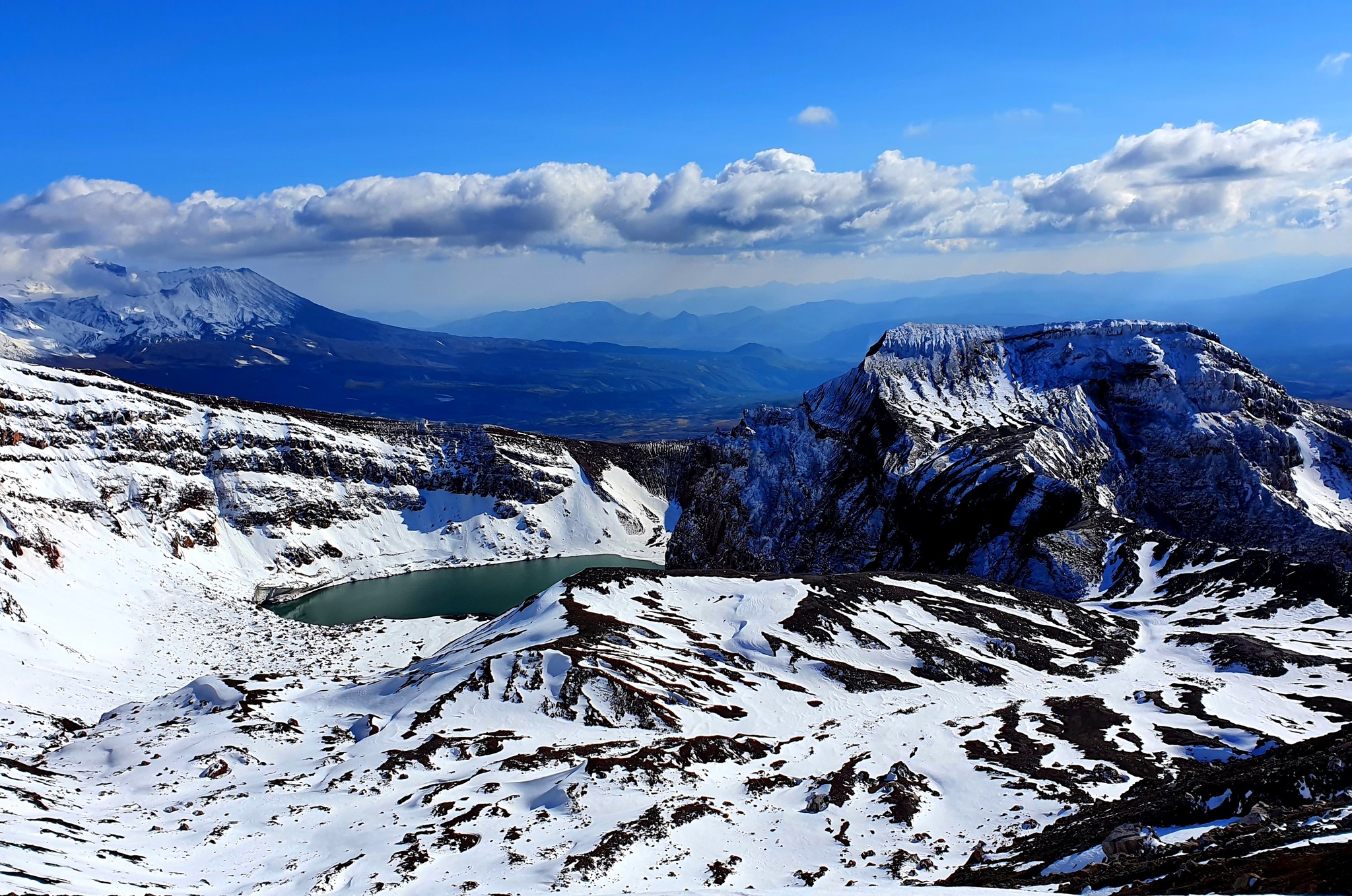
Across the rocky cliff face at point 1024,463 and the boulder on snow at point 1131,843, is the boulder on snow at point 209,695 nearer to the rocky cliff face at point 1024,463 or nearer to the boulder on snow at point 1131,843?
the boulder on snow at point 1131,843

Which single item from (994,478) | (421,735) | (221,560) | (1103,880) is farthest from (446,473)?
(1103,880)

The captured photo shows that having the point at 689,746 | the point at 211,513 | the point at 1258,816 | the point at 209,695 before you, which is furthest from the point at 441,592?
the point at 1258,816

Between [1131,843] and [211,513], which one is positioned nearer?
[1131,843]

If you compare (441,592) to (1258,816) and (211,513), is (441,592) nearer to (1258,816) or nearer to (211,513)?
(211,513)

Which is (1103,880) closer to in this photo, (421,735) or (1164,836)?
(1164,836)

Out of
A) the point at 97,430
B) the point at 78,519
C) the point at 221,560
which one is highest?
the point at 97,430

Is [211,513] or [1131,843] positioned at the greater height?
[1131,843]

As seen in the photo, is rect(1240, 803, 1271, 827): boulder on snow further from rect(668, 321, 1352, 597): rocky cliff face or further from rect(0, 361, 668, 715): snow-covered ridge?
rect(0, 361, 668, 715): snow-covered ridge

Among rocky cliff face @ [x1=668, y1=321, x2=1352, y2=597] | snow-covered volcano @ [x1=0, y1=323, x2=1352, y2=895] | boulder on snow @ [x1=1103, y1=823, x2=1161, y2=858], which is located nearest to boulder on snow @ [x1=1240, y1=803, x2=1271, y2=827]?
snow-covered volcano @ [x1=0, y1=323, x2=1352, y2=895]
